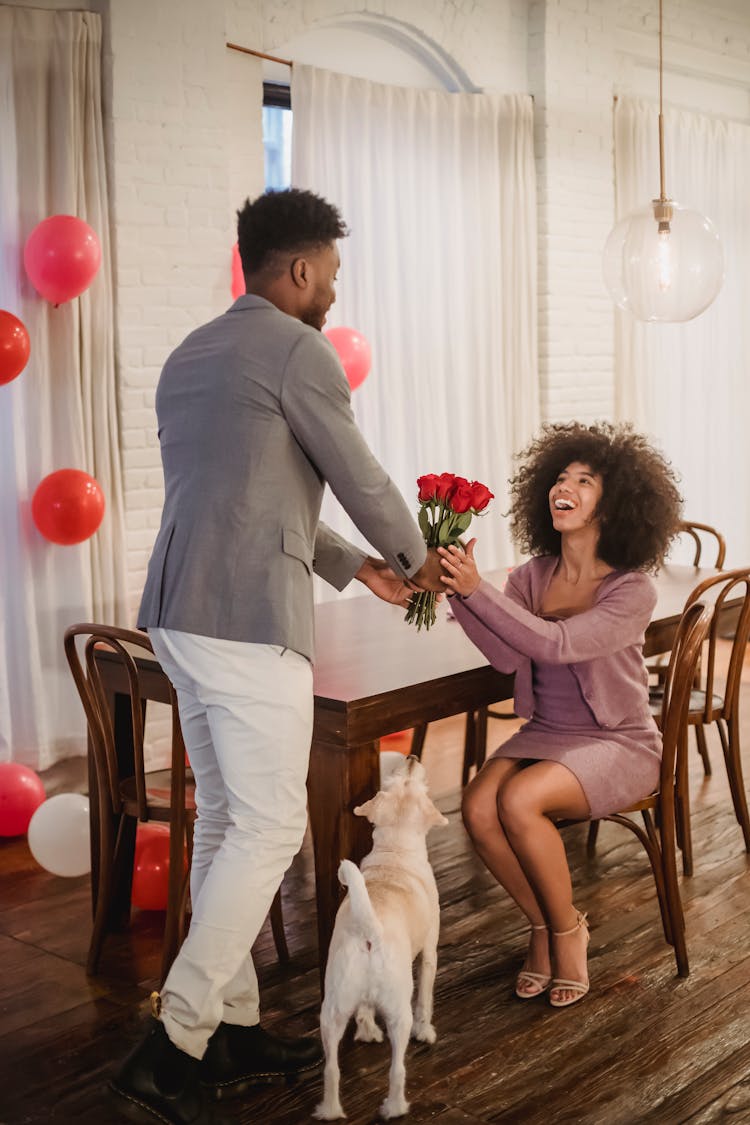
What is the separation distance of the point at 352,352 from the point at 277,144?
112cm

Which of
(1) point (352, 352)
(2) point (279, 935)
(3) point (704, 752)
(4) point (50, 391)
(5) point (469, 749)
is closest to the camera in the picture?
(2) point (279, 935)

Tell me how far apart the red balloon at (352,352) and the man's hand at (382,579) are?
2.01 metres

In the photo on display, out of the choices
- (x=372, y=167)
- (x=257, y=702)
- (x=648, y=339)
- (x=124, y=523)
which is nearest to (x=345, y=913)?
(x=257, y=702)

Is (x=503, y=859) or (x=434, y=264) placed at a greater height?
(x=434, y=264)

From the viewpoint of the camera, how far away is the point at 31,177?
13.0 feet

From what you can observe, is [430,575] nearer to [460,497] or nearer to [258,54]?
[460,497]

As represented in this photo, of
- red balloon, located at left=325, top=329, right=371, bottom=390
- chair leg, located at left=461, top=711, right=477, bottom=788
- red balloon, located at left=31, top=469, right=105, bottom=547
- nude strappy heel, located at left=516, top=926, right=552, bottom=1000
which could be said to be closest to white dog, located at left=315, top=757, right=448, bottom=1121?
nude strappy heel, located at left=516, top=926, right=552, bottom=1000

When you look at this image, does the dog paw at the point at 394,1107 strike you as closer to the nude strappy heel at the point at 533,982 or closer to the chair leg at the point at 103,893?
the nude strappy heel at the point at 533,982

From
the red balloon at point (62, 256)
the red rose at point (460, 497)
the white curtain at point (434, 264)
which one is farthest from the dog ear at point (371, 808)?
the white curtain at point (434, 264)

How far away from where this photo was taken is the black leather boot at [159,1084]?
2.07 metres

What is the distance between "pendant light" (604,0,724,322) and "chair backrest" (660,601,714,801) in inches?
65.8

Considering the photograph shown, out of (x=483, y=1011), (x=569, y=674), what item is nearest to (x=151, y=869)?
(x=483, y=1011)

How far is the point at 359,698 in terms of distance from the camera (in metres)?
2.46

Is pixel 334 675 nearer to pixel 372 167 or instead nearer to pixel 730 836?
pixel 730 836
